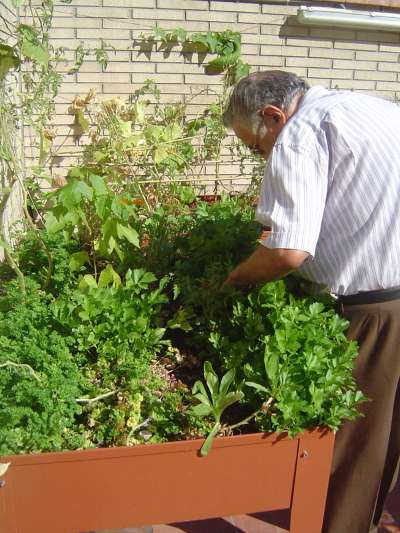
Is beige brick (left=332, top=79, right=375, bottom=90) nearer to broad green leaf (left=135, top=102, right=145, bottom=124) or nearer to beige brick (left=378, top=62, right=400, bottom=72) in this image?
beige brick (left=378, top=62, right=400, bottom=72)

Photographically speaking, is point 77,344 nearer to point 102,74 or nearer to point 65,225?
point 65,225

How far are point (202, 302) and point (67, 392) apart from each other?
2.12 feet

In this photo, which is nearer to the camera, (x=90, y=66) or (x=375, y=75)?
(x=90, y=66)

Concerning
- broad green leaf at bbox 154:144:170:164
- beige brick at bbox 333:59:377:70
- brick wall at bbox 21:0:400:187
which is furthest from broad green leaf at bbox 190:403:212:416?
beige brick at bbox 333:59:377:70

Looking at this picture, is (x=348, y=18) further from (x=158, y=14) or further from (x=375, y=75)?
(x=158, y=14)

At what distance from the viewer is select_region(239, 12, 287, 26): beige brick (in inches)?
166

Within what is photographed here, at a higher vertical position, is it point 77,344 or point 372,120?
point 372,120

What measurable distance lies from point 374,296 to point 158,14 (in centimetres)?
313

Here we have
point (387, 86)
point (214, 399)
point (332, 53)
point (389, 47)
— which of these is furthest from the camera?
point (387, 86)

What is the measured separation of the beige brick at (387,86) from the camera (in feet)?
15.4

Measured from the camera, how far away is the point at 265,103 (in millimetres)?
1758

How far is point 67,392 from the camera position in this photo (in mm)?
1537

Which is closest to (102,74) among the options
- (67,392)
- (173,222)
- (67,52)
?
(67,52)

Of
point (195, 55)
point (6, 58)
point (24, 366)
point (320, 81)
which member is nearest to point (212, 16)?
point (195, 55)
